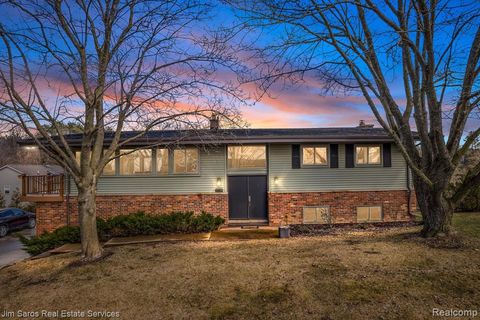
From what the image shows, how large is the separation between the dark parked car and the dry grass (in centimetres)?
1547

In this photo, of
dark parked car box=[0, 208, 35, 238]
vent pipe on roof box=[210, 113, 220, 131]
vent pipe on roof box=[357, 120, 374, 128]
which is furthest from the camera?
dark parked car box=[0, 208, 35, 238]

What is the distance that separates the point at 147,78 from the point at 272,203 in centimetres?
710

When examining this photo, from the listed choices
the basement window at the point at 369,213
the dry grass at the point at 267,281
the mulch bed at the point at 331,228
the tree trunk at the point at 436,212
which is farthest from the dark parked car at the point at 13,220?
the tree trunk at the point at 436,212

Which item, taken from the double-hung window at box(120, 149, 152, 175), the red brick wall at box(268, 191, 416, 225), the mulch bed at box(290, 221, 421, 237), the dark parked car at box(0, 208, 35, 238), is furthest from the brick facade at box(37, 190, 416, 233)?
the dark parked car at box(0, 208, 35, 238)

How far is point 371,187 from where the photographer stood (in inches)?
491

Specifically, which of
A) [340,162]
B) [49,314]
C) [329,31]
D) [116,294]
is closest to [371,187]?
[340,162]

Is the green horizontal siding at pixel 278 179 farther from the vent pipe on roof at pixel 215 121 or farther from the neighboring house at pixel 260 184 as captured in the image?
the vent pipe on roof at pixel 215 121

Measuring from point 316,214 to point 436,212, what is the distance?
5.71 meters

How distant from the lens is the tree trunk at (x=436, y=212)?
268 inches

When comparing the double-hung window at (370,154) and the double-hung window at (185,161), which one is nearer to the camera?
the double-hung window at (185,161)

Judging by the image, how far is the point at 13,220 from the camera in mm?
20344

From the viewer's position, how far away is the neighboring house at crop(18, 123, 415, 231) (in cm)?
1223

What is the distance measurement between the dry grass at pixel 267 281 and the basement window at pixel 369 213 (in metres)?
4.95

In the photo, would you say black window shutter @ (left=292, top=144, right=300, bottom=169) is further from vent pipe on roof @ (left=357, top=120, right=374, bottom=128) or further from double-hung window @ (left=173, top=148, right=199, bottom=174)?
vent pipe on roof @ (left=357, top=120, right=374, bottom=128)
